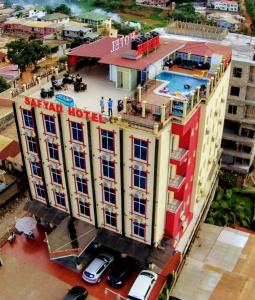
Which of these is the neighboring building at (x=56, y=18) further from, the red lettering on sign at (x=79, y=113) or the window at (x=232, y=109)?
the red lettering on sign at (x=79, y=113)

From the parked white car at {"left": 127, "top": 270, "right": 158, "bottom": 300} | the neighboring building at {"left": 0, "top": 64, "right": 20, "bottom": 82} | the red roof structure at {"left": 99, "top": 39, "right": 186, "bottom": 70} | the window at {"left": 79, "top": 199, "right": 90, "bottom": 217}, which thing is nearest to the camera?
the parked white car at {"left": 127, "top": 270, "right": 158, "bottom": 300}

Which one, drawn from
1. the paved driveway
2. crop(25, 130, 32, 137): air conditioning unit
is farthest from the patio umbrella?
crop(25, 130, 32, 137): air conditioning unit

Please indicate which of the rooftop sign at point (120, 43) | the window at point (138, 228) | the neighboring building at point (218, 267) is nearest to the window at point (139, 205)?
the window at point (138, 228)

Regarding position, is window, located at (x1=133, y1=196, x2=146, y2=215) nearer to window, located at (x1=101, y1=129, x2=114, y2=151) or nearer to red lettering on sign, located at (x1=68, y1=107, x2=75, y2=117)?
window, located at (x1=101, y1=129, x2=114, y2=151)

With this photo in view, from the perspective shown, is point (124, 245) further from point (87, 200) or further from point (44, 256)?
point (44, 256)

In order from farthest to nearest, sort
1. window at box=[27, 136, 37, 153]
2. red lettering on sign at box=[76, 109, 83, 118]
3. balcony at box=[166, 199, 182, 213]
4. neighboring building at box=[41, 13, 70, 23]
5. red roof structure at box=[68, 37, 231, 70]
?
neighboring building at box=[41, 13, 70, 23]
window at box=[27, 136, 37, 153]
balcony at box=[166, 199, 182, 213]
red roof structure at box=[68, 37, 231, 70]
red lettering on sign at box=[76, 109, 83, 118]

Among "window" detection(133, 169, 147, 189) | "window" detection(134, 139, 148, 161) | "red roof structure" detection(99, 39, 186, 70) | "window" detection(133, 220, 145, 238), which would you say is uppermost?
"red roof structure" detection(99, 39, 186, 70)
